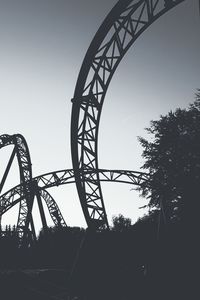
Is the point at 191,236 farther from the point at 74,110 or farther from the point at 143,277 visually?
the point at 74,110

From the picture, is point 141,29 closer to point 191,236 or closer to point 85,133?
point 85,133

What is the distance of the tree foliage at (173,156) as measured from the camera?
17.5 metres

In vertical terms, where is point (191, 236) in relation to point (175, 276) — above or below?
above

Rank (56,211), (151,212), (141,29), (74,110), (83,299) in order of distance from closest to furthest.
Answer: (83,299), (141,29), (74,110), (151,212), (56,211)

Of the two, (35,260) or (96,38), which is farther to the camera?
(35,260)

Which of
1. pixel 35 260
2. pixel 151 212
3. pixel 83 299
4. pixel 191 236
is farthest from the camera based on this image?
pixel 151 212

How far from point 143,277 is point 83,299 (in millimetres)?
1466

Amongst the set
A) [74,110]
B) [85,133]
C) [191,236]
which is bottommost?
[191,236]

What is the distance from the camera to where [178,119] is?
71.5ft

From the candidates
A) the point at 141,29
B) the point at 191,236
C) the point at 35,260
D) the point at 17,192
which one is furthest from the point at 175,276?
the point at 17,192

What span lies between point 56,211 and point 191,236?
67.5 ft

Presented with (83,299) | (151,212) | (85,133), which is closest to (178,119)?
(151,212)

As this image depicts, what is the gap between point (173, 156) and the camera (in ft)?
65.4

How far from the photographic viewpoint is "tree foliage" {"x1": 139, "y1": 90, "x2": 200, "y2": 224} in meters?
17.5
